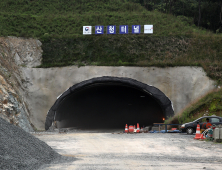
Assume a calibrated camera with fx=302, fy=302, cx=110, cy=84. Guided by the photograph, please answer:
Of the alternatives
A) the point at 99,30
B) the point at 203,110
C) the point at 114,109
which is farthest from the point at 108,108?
the point at 203,110

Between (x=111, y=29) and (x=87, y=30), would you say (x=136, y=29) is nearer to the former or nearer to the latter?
(x=111, y=29)

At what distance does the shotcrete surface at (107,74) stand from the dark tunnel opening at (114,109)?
17.5ft

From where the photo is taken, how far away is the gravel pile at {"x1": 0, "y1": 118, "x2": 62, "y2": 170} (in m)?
Answer: 6.88

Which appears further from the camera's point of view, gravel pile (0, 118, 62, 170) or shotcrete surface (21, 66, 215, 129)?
shotcrete surface (21, 66, 215, 129)

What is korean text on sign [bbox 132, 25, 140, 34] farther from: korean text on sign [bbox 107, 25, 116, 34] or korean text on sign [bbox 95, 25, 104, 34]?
korean text on sign [bbox 95, 25, 104, 34]

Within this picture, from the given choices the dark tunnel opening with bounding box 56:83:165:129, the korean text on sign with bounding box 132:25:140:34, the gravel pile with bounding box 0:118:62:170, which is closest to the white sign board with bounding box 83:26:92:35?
the korean text on sign with bounding box 132:25:140:34

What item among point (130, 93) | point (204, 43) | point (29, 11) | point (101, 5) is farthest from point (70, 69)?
point (101, 5)

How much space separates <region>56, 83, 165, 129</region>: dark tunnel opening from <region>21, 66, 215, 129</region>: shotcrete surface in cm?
533

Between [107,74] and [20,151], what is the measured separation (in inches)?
817

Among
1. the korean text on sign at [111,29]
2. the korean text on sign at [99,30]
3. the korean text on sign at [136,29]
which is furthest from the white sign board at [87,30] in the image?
the korean text on sign at [136,29]

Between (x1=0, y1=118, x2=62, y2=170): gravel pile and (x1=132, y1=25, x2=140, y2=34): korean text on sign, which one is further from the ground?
(x1=132, y1=25, x2=140, y2=34): korean text on sign

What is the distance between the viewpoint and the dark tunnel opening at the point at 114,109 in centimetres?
3488

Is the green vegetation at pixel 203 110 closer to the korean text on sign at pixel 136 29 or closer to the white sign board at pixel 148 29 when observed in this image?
the white sign board at pixel 148 29

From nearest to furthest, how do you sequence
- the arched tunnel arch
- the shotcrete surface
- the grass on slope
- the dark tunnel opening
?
the shotcrete surface
the grass on slope
the arched tunnel arch
the dark tunnel opening
